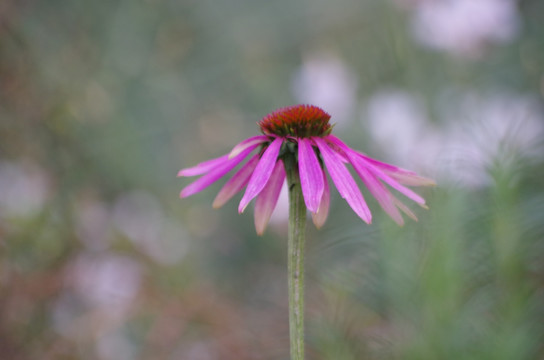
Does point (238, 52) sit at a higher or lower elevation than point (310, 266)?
higher

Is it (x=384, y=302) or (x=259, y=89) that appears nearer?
(x=384, y=302)

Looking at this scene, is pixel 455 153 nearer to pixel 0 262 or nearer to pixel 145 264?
pixel 145 264

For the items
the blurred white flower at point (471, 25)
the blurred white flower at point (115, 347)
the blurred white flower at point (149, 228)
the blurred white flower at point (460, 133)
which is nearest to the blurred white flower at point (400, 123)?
the blurred white flower at point (460, 133)

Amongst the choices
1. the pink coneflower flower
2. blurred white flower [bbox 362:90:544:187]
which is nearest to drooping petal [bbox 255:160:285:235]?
the pink coneflower flower

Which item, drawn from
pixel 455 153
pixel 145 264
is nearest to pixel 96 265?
pixel 145 264

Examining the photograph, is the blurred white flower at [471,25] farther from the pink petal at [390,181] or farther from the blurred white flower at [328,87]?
the pink petal at [390,181]

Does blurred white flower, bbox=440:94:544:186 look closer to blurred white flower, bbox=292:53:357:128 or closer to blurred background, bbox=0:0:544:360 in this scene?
blurred background, bbox=0:0:544:360
